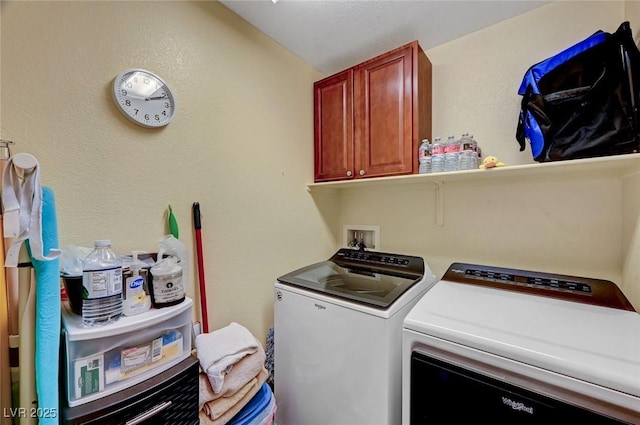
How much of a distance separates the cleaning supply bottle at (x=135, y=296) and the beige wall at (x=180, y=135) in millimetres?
250

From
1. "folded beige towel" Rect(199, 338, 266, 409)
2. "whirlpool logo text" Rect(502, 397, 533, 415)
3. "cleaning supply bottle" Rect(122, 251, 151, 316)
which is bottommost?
"folded beige towel" Rect(199, 338, 266, 409)

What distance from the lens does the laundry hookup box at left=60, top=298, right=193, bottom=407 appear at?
0.79m

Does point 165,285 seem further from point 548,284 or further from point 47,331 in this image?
point 548,284

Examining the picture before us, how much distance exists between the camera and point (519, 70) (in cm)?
155

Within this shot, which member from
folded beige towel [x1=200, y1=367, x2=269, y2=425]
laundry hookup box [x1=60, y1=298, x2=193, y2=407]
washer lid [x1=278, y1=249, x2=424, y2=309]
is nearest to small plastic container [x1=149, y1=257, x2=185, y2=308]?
laundry hookup box [x1=60, y1=298, x2=193, y2=407]

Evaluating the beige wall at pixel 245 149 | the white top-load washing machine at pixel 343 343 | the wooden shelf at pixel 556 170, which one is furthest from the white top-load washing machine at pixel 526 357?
the wooden shelf at pixel 556 170

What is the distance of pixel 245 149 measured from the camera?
5.28ft

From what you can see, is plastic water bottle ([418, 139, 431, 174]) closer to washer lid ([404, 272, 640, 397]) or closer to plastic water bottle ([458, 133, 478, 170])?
plastic water bottle ([458, 133, 478, 170])

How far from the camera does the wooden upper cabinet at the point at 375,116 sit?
162 centimetres

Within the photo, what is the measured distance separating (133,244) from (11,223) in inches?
19.6

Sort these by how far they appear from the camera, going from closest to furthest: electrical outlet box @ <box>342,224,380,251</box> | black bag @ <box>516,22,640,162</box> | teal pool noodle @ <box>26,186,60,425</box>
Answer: teal pool noodle @ <box>26,186,60,425</box>, black bag @ <box>516,22,640,162</box>, electrical outlet box @ <box>342,224,380,251</box>

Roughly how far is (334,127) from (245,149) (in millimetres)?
743

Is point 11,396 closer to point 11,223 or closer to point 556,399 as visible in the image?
point 11,223

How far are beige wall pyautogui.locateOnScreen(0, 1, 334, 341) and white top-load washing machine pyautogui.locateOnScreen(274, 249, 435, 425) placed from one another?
1.18ft
